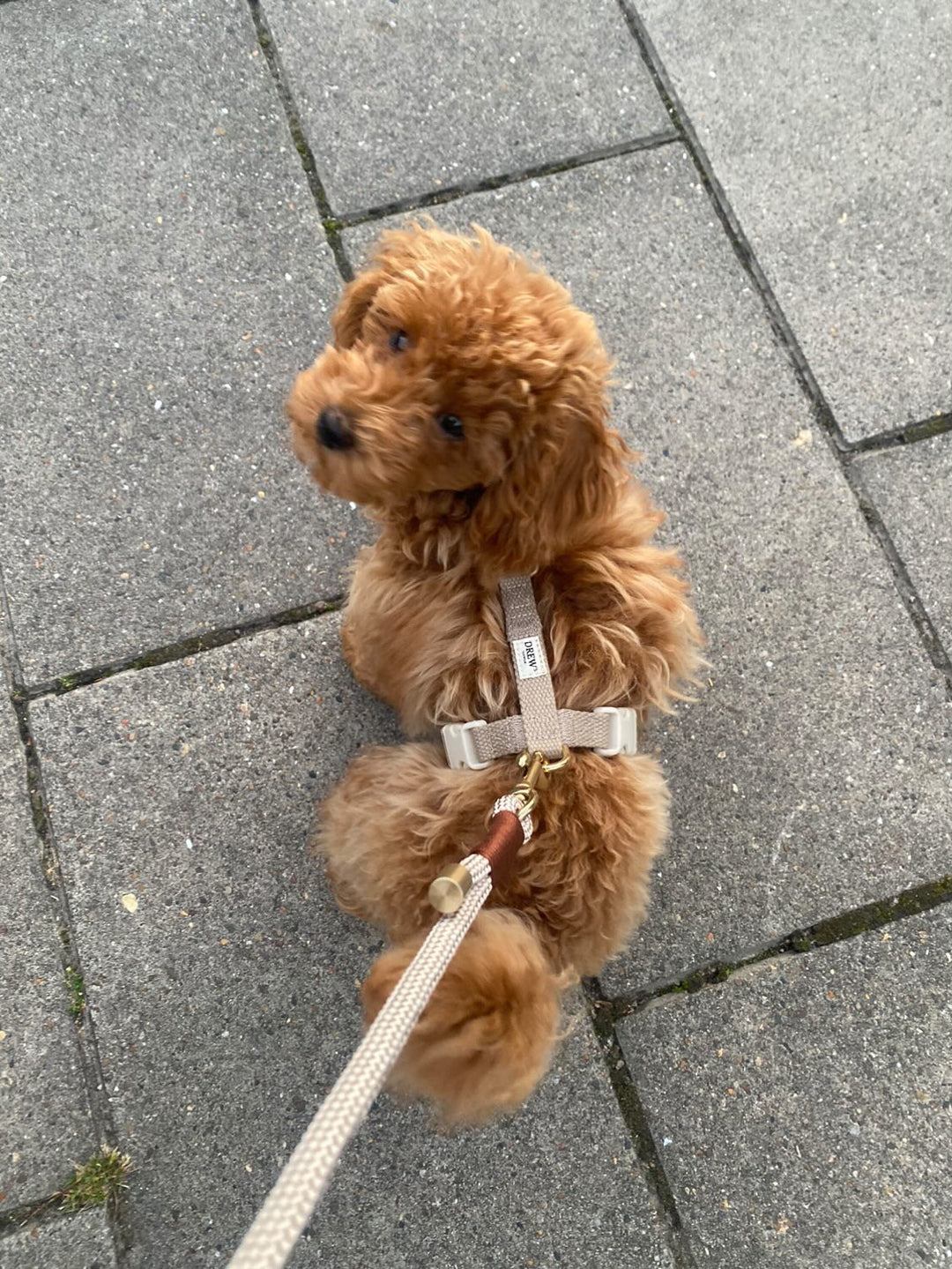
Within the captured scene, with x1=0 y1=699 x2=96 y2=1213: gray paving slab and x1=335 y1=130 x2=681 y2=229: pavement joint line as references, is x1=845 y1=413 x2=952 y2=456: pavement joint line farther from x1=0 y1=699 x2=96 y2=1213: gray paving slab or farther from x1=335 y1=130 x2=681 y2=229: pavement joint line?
x1=0 y1=699 x2=96 y2=1213: gray paving slab

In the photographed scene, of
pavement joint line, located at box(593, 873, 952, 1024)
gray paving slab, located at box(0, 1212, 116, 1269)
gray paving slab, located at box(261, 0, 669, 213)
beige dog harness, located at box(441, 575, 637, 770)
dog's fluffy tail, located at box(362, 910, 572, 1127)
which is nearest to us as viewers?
dog's fluffy tail, located at box(362, 910, 572, 1127)

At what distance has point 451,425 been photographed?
1.49 meters

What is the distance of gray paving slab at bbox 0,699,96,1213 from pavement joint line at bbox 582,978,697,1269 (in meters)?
1.18

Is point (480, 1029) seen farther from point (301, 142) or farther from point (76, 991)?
point (301, 142)

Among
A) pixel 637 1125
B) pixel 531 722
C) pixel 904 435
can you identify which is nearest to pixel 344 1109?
pixel 531 722

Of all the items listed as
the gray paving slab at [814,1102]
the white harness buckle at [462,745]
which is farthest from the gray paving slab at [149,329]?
the gray paving slab at [814,1102]

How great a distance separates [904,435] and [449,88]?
68.9 inches

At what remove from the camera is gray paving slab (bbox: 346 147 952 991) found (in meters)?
2.24

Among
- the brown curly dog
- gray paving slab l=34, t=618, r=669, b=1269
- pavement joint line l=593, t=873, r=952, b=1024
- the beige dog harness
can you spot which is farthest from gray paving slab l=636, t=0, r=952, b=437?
gray paving slab l=34, t=618, r=669, b=1269

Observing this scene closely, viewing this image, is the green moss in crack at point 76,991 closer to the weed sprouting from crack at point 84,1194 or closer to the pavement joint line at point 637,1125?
the weed sprouting from crack at point 84,1194

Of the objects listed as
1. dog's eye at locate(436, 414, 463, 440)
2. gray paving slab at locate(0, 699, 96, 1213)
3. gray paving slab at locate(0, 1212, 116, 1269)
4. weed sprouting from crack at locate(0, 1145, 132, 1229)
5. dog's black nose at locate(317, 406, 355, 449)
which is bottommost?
gray paving slab at locate(0, 1212, 116, 1269)

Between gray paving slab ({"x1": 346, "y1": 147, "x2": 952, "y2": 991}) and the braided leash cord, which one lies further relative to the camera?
gray paving slab ({"x1": 346, "y1": 147, "x2": 952, "y2": 991})

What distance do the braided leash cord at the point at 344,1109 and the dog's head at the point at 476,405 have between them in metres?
0.68

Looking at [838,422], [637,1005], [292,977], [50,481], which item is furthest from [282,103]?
[637,1005]
